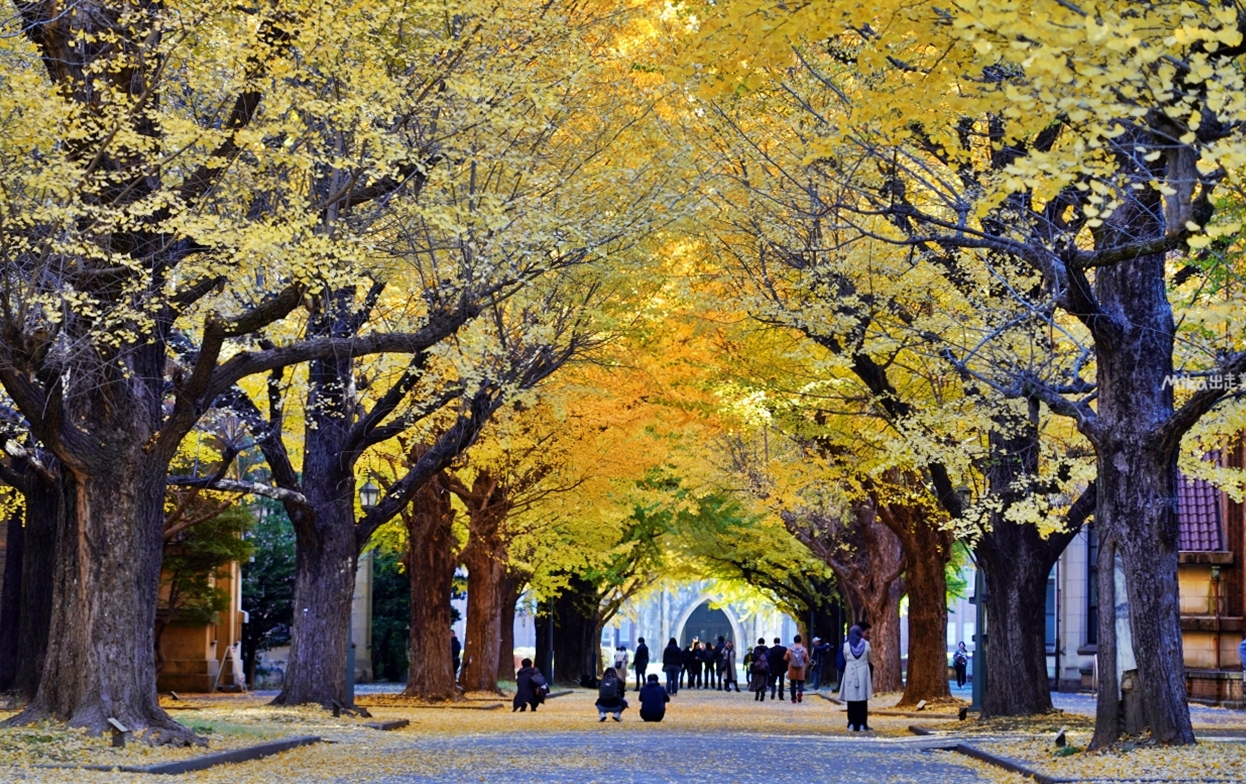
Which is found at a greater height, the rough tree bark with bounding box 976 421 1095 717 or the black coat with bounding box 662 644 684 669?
the rough tree bark with bounding box 976 421 1095 717

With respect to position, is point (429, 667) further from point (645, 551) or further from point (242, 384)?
point (645, 551)

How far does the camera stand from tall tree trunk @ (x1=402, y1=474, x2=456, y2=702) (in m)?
32.3

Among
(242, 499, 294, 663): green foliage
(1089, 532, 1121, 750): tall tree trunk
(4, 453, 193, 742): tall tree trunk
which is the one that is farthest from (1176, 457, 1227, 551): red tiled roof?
(4, 453, 193, 742): tall tree trunk

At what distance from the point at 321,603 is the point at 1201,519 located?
65.5 ft

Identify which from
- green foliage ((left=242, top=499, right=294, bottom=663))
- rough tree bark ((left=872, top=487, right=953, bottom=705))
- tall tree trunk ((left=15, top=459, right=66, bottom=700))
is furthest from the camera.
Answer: green foliage ((left=242, top=499, right=294, bottom=663))

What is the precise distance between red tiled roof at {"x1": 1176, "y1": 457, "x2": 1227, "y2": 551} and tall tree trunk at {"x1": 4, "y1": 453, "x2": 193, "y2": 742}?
24040 millimetres

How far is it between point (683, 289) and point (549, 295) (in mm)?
1871

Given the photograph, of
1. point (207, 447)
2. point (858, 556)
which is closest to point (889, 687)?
point (858, 556)

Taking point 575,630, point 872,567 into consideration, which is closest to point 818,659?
point 575,630

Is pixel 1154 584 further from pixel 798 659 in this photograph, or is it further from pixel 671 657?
pixel 671 657

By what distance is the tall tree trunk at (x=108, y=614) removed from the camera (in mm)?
15898

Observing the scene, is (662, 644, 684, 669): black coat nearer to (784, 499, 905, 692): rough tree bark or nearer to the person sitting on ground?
(784, 499, 905, 692): rough tree bark

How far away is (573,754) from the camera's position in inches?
683

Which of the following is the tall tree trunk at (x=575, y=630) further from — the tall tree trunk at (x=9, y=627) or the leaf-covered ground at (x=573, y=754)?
the leaf-covered ground at (x=573, y=754)
